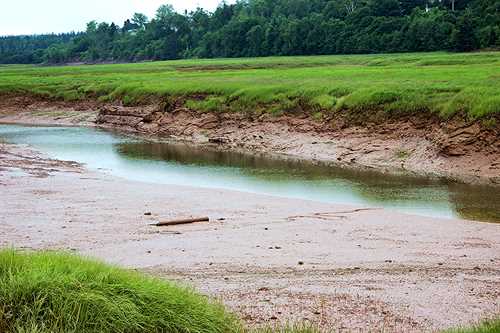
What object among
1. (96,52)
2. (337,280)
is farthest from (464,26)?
(96,52)

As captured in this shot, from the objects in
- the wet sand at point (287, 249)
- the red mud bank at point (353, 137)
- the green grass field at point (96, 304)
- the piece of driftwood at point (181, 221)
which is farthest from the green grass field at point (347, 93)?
the green grass field at point (96, 304)

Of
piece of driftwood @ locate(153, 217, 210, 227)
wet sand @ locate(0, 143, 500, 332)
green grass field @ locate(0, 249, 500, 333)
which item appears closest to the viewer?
green grass field @ locate(0, 249, 500, 333)

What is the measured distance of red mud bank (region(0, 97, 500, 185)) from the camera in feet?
76.7

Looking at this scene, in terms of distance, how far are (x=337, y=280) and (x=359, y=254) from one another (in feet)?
5.74

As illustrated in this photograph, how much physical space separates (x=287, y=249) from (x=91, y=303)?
5.29m

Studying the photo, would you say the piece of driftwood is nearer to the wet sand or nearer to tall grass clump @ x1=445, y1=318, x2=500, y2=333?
the wet sand

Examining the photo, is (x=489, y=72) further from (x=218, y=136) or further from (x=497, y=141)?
(x=218, y=136)

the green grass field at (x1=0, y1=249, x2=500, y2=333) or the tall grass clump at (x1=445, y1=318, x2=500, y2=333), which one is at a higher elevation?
the green grass field at (x1=0, y1=249, x2=500, y2=333)

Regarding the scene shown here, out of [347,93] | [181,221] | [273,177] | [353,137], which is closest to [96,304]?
[181,221]

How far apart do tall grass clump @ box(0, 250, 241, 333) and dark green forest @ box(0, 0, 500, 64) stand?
73.8 metres

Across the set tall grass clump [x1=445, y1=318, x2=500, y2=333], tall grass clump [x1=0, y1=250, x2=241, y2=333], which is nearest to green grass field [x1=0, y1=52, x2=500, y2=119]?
tall grass clump [x1=445, y1=318, x2=500, y2=333]

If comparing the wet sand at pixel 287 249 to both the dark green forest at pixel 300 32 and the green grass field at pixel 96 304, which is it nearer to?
the green grass field at pixel 96 304

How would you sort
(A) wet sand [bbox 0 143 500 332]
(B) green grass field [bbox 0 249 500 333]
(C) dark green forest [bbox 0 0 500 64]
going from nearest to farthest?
(B) green grass field [bbox 0 249 500 333] < (A) wet sand [bbox 0 143 500 332] < (C) dark green forest [bbox 0 0 500 64]

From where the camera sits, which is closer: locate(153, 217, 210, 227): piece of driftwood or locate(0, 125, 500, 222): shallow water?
locate(153, 217, 210, 227): piece of driftwood
